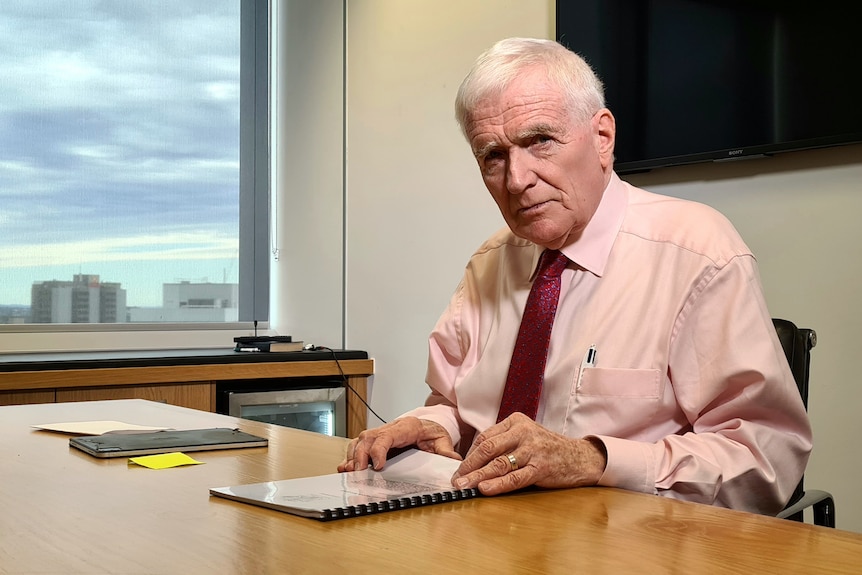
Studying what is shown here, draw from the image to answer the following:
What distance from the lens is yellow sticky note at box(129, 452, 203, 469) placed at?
128 cm

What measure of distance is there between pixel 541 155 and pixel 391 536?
2.73ft

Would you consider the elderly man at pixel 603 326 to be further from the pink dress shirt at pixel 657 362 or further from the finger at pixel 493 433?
the finger at pixel 493 433

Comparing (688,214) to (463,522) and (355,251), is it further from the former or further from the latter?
(355,251)

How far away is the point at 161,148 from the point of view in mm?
3861

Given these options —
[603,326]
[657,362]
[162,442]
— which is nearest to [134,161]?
[162,442]

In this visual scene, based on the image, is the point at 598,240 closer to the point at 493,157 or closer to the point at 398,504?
the point at 493,157

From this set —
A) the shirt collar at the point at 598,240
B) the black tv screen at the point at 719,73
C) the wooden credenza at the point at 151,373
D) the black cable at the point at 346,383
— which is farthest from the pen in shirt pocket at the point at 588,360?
the black cable at the point at 346,383

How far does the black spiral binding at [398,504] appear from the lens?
3.03ft

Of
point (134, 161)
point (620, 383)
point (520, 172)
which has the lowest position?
point (620, 383)

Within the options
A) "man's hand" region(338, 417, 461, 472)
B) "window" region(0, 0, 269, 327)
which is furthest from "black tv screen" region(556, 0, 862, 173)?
"window" region(0, 0, 269, 327)

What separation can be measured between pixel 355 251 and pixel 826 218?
2.13 m

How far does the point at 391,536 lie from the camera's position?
33.5 inches

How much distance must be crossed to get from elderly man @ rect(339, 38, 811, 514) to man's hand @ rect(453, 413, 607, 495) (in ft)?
0.17

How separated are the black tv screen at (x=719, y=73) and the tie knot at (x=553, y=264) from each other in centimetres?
98
